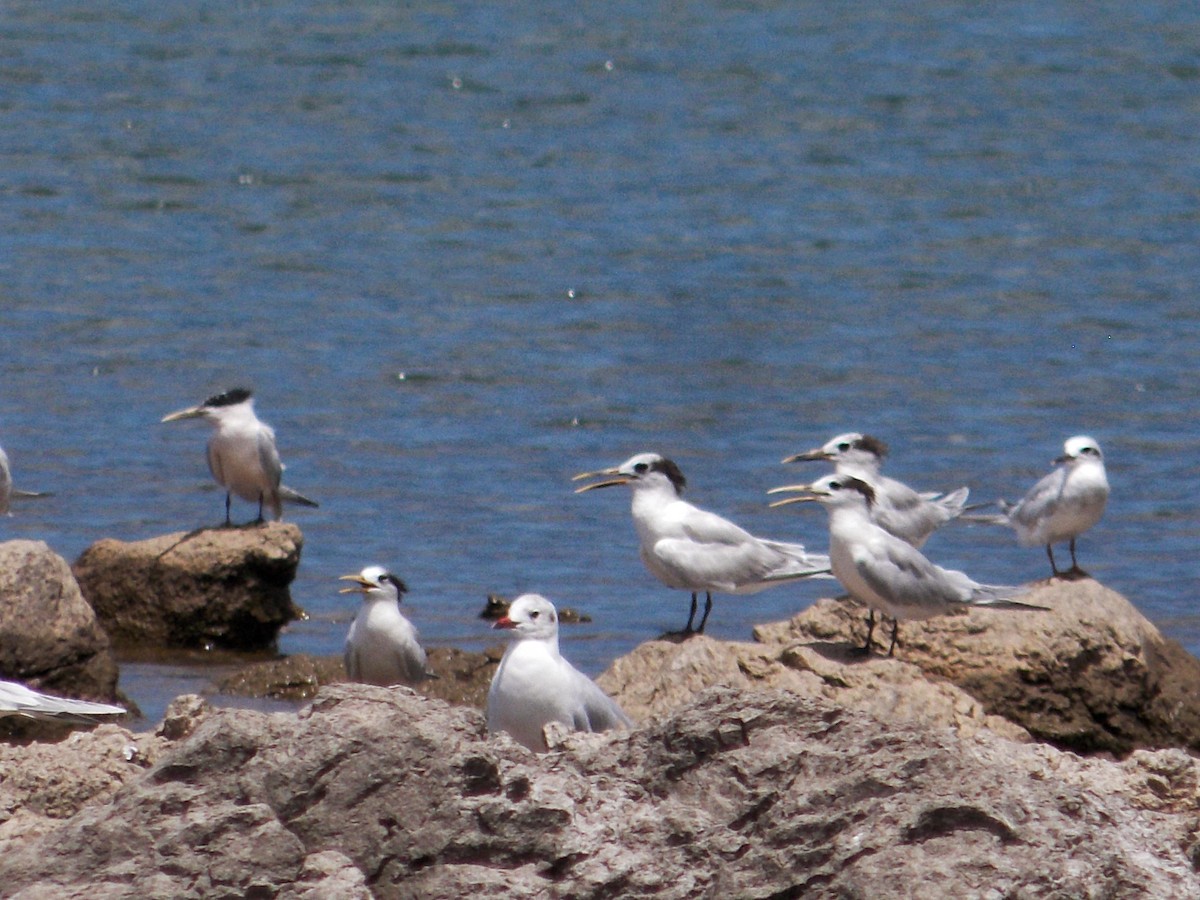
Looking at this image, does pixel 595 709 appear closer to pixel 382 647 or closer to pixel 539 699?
pixel 539 699

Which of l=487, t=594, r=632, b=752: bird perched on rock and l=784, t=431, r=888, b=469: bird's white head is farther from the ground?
l=487, t=594, r=632, b=752: bird perched on rock

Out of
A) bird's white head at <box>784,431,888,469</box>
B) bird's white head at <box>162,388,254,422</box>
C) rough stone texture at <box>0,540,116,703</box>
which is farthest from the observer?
bird's white head at <box>162,388,254,422</box>

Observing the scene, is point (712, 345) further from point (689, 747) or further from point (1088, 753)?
point (689, 747)

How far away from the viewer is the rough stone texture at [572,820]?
145 inches

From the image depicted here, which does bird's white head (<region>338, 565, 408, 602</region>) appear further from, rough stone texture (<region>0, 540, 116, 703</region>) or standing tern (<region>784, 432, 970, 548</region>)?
standing tern (<region>784, 432, 970, 548</region>)

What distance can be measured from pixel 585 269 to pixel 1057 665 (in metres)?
12.9

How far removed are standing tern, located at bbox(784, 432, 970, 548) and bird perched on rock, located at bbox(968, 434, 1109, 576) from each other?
0.43m

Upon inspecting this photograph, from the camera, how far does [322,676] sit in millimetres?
9336

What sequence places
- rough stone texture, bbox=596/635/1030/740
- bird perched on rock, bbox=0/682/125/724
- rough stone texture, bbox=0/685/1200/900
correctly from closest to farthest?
rough stone texture, bbox=0/685/1200/900, bird perched on rock, bbox=0/682/125/724, rough stone texture, bbox=596/635/1030/740

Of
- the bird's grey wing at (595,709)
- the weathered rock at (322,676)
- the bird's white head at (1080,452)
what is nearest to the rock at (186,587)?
the weathered rock at (322,676)

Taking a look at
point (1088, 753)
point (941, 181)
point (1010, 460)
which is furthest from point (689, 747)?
point (941, 181)

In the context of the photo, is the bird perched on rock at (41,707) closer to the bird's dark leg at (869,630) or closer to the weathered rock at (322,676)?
the bird's dark leg at (869,630)

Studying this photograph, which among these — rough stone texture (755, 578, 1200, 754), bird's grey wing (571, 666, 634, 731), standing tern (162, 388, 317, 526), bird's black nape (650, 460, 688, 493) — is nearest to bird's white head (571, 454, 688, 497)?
bird's black nape (650, 460, 688, 493)

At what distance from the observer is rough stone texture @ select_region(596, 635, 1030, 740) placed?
22.9 ft
